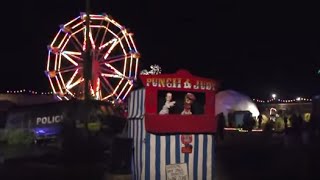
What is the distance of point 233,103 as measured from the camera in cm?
5744

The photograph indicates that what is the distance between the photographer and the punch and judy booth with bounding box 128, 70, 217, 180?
31.3 ft

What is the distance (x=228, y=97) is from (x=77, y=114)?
34101 mm

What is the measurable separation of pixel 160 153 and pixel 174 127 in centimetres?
46

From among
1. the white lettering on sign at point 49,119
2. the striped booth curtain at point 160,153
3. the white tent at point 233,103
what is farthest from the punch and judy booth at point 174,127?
the white tent at point 233,103

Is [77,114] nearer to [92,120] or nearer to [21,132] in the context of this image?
[92,120]

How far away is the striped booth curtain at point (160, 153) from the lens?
31.6 feet

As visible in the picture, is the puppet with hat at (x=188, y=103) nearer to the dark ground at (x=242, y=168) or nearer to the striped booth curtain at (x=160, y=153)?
the striped booth curtain at (x=160, y=153)

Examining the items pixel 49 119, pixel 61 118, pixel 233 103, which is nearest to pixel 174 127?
pixel 61 118

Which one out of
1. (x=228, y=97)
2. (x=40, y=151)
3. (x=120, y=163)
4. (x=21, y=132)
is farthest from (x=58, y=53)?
(x=120, y=163)

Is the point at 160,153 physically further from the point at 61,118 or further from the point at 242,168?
the point at 61,118

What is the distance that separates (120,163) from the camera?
10.4m

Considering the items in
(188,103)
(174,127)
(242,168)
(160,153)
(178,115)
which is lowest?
(242,168)

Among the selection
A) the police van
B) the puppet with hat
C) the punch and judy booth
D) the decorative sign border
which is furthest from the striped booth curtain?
the police van

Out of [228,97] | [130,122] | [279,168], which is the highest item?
[228,97]
